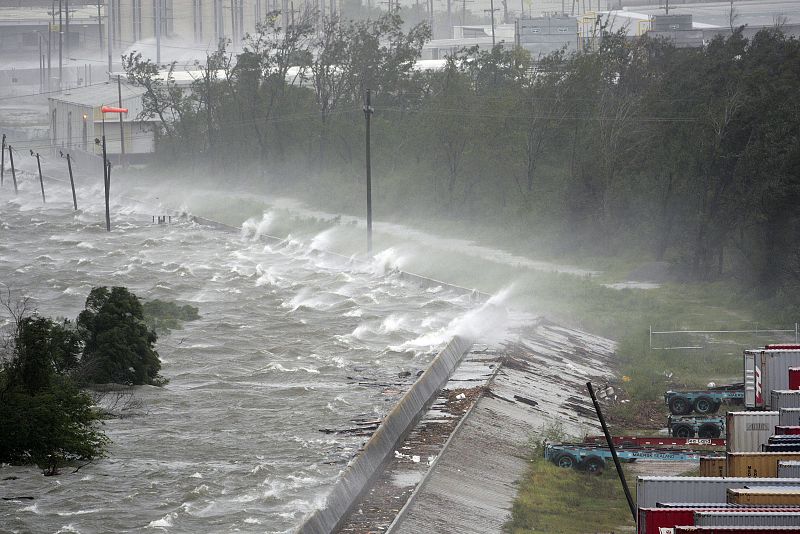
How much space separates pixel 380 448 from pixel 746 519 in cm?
1173

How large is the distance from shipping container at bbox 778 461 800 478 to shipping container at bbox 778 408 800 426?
403cm

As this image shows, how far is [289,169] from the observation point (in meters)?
99.6

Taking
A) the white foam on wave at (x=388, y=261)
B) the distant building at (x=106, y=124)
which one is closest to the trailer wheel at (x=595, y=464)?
the white foam on wave at (x=388, y=261)

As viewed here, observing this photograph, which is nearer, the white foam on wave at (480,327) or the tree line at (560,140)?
the white foam on wave at (480,327)

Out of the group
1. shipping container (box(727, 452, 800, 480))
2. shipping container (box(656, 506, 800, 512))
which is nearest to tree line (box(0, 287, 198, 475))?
shipping container (box(727, 452, 800, 480))

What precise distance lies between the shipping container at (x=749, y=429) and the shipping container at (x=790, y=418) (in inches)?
6.5

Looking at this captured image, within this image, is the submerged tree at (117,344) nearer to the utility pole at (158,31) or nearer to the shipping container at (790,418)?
the shipping container at (790,418)

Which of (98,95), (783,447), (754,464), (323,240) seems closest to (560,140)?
(323,240)

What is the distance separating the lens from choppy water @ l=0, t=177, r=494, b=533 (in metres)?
29.9

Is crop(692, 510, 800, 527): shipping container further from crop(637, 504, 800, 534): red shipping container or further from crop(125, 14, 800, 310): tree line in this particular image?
crop(125, 14, 800, 310): tree line

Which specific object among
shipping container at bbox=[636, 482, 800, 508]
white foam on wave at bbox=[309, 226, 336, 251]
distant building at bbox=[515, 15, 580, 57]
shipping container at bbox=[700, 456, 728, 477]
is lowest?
white foam on wave at bbox=[309, 226, 336, 251]

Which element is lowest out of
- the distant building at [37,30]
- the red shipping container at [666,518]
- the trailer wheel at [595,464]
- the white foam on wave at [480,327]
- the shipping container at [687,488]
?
the trailer wheel at [595,464]

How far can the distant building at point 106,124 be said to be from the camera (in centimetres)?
11331

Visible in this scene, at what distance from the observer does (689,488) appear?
23188mm
